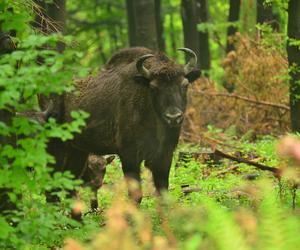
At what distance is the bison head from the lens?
1113 centimetres

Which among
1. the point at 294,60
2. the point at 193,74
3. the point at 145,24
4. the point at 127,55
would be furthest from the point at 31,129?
the point at 145,24

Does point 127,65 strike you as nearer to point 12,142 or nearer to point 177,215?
point 12,142

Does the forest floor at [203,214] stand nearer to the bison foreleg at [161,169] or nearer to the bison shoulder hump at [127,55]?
the bison foreleg at [161,169]

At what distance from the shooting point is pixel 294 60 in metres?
12.7

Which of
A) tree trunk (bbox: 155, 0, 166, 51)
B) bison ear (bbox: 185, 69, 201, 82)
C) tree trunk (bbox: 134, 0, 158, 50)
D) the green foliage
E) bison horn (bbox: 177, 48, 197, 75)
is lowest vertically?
tree trunk (bbox: 155, 0, 166, 51)

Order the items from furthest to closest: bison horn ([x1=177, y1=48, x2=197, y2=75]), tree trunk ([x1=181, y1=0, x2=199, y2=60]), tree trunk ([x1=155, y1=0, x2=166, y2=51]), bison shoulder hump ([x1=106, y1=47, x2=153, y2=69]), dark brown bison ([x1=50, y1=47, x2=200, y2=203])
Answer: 1. tree trunk ([x1=155, y1=0, x2=166, y2=51])
2. tree trunk ([x1=181, y1=0, x2=199, y2=60])
3. bison shoulder hump ([x1=106, y1=47, x2=153, y2=69])
4. bison horn ([x1=177, y1=48, x2=197, y2=75])
5. dark brown bison ([x1=50, y1=47, x2=200, y2=203])

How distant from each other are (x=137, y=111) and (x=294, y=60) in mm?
2870

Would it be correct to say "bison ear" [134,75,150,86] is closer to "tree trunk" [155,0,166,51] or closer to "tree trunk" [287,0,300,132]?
"tree trunk" [287,0,300,132]

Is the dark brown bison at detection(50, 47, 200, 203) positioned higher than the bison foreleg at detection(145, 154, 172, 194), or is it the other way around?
Answer: the dark brown bison at detection(50, 47, 200, 203)

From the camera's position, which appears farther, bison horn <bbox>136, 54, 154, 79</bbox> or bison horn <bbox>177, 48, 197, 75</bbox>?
bison horn <bbox>177, 48, 197, 75</bbox>

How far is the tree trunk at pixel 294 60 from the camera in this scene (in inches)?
480

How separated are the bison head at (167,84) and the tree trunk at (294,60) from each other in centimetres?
166

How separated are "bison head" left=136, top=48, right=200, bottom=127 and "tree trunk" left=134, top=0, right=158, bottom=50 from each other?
9.27m

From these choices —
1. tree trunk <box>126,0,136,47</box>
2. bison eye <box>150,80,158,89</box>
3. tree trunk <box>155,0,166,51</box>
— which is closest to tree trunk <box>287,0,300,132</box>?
bison eye <box>150,80,158,89</box>
